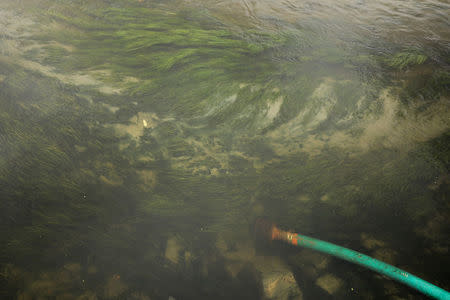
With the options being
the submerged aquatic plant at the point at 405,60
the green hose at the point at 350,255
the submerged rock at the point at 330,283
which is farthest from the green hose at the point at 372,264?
the submerged aquatic plant at the point at 405,60

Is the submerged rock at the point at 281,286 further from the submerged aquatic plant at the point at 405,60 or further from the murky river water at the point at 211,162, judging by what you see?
the submerged aquatic plant at the point at 405,60

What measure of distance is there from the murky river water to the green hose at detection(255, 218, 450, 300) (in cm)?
8

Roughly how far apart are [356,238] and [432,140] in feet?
2.88

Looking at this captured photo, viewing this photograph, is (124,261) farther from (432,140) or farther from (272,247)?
(432,140)

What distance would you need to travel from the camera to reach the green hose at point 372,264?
56.7 inches

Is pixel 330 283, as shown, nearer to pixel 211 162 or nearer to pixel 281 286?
pixel 281 286

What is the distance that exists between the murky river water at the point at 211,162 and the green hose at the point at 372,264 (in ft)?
0.29

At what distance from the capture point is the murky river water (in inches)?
65.5

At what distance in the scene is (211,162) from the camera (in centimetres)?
179

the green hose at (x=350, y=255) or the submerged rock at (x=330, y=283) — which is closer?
the green hose at (x=350, y=255)

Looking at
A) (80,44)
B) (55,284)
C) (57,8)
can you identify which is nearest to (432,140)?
(80,44)

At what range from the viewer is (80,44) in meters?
1.98

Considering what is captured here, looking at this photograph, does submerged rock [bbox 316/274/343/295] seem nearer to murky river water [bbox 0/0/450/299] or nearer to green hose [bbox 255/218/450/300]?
murky river water [bbox 0/0/450/299]

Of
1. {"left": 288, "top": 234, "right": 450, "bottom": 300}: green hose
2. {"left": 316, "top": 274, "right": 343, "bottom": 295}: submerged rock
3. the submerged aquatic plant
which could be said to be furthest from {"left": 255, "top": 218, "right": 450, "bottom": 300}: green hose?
the submerged aquatic plant
